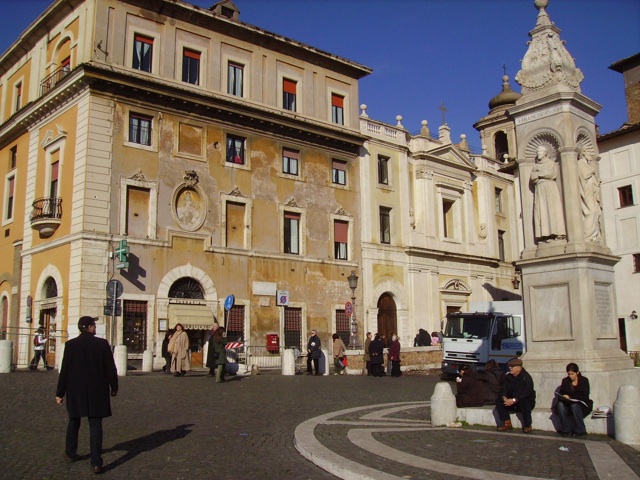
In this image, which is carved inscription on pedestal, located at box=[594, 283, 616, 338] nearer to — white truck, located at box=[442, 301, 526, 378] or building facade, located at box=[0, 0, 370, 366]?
white truck, located at box=[442, 301, 526, 378]

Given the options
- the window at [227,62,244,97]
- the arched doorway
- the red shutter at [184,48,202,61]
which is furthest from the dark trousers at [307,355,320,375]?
the red shutter at [184,48,202,61]

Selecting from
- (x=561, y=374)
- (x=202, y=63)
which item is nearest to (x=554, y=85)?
(x=561, y=374)

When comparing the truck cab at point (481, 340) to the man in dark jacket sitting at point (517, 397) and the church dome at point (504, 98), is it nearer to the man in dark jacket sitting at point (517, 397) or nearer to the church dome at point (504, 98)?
the man in dark jacket sitting at point (517, 397)

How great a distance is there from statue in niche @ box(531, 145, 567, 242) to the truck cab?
13.4 m

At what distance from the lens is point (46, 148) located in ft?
95.4

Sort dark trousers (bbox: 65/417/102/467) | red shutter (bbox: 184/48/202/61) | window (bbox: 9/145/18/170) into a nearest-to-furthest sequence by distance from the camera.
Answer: dark trousers (bbox: 65/417/102/467), red shutter (bbox: 184/48/202/61), window (bbox: 9/145/18/170)

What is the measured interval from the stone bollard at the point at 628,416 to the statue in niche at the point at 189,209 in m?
21.5

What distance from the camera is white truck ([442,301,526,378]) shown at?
24.7m

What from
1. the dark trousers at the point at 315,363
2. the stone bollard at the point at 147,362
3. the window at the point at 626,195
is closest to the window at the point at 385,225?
the dark trousers at the point at 315,363

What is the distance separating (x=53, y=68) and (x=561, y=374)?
26.4 meters

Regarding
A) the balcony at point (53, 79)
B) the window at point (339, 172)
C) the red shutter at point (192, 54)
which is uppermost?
the red shutter at point (192, 54)

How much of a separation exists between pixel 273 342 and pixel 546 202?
19894 mm

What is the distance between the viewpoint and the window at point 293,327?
31016mm

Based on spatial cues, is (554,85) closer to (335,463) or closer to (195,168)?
(335,463)
